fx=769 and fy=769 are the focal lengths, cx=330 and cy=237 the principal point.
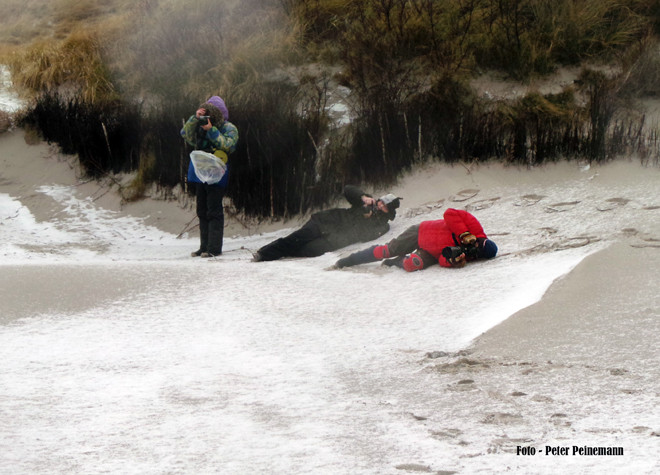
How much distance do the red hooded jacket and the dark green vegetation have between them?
104 inches

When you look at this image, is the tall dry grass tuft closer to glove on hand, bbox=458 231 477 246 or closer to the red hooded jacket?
the red hooded jacket

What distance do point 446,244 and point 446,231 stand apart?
9 centimetres

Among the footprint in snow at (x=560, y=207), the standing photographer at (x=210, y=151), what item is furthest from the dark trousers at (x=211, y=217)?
the footprint in snow at (x=560, y=207)

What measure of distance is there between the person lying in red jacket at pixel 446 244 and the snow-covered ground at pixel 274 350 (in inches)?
4.0

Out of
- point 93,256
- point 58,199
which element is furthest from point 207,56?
point 93,256

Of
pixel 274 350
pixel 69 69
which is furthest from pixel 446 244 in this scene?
pixel 69 69

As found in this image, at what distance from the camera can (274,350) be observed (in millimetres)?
3822

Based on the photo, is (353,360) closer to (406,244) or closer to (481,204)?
(406,244)

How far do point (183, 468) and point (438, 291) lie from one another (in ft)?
8.93

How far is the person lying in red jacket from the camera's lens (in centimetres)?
541

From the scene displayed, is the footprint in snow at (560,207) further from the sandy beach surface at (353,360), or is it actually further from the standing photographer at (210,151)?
the standing photographer at (210,151)

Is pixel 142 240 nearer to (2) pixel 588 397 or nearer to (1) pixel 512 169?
(1) pixel 512 169

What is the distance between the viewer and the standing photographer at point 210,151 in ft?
23.8

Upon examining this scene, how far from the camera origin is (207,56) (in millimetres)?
10594
